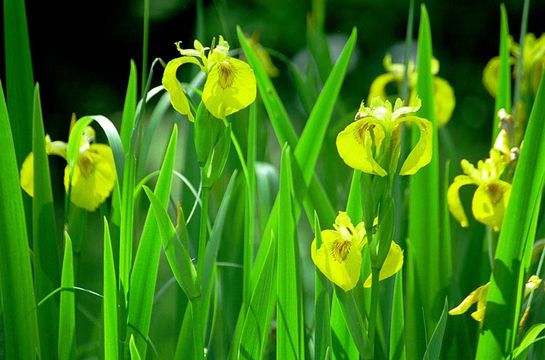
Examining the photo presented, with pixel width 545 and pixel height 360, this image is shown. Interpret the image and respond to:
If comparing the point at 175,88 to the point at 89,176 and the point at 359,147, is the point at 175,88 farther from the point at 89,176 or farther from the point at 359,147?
the point at 89,176

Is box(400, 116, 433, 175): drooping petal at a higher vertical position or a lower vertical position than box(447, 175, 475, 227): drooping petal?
higher

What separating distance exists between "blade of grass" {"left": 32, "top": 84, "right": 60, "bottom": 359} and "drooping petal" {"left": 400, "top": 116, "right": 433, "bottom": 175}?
39cm

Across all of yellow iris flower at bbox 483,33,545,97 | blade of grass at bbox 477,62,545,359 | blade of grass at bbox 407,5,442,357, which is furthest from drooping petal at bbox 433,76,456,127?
blade of grass at bbox 477,62,545,359

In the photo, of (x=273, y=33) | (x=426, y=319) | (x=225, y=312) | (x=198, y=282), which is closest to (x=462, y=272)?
(x=426, y=319)

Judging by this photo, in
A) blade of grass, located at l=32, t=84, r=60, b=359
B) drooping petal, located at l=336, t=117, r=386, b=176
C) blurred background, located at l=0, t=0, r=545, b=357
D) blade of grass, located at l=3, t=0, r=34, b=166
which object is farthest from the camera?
blurred background, located at l=0, t=0, r=545, b=357

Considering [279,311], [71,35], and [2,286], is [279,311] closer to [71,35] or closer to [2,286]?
[2,286]

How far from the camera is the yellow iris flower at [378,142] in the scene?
0.71 metres

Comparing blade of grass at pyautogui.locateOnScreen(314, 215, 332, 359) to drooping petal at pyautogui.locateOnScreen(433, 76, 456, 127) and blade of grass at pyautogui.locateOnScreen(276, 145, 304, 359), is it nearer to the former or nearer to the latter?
blade of grass at pyautogui.locateOnScreen(276, 145, 304, 359)

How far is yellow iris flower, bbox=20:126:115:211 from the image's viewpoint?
961 mm

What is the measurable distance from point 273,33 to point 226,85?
9.19 feet

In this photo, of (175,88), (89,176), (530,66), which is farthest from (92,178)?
(530,66)

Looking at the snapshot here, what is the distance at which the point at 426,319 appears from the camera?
99 cm

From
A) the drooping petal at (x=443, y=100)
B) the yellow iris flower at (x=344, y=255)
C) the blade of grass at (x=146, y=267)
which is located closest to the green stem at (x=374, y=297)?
the yellow iris flower at (x=344, y=255)

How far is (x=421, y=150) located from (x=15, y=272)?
0.39 meters
